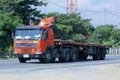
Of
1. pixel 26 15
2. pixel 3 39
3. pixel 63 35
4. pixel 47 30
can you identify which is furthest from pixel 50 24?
pixel 63 35

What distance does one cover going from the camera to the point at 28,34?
3522 centimetres

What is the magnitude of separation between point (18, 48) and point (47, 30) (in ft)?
8.31

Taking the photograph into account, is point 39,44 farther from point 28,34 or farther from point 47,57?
point 47,57

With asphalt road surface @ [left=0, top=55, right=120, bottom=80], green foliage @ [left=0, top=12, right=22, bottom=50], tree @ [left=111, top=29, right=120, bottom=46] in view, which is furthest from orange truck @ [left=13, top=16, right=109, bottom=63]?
tree @ [left=111, top=29, right=120, bottom=46]

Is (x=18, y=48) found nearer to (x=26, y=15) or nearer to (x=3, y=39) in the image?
(x=3, y=39)

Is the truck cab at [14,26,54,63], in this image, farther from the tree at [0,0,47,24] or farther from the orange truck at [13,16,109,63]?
the tree at [0,0,47,24]

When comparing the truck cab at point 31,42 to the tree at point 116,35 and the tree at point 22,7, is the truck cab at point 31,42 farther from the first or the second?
the tree at point 116,35

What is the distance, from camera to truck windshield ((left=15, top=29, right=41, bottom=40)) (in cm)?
3506

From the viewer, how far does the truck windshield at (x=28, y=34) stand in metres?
35.1

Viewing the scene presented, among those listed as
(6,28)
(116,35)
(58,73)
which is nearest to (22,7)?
(6,28)

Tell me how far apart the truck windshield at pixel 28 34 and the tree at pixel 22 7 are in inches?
994

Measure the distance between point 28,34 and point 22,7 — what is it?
2670cm

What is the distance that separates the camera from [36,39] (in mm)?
35062

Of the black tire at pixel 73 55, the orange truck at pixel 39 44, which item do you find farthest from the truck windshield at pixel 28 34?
the black tire at pixel 73 55
